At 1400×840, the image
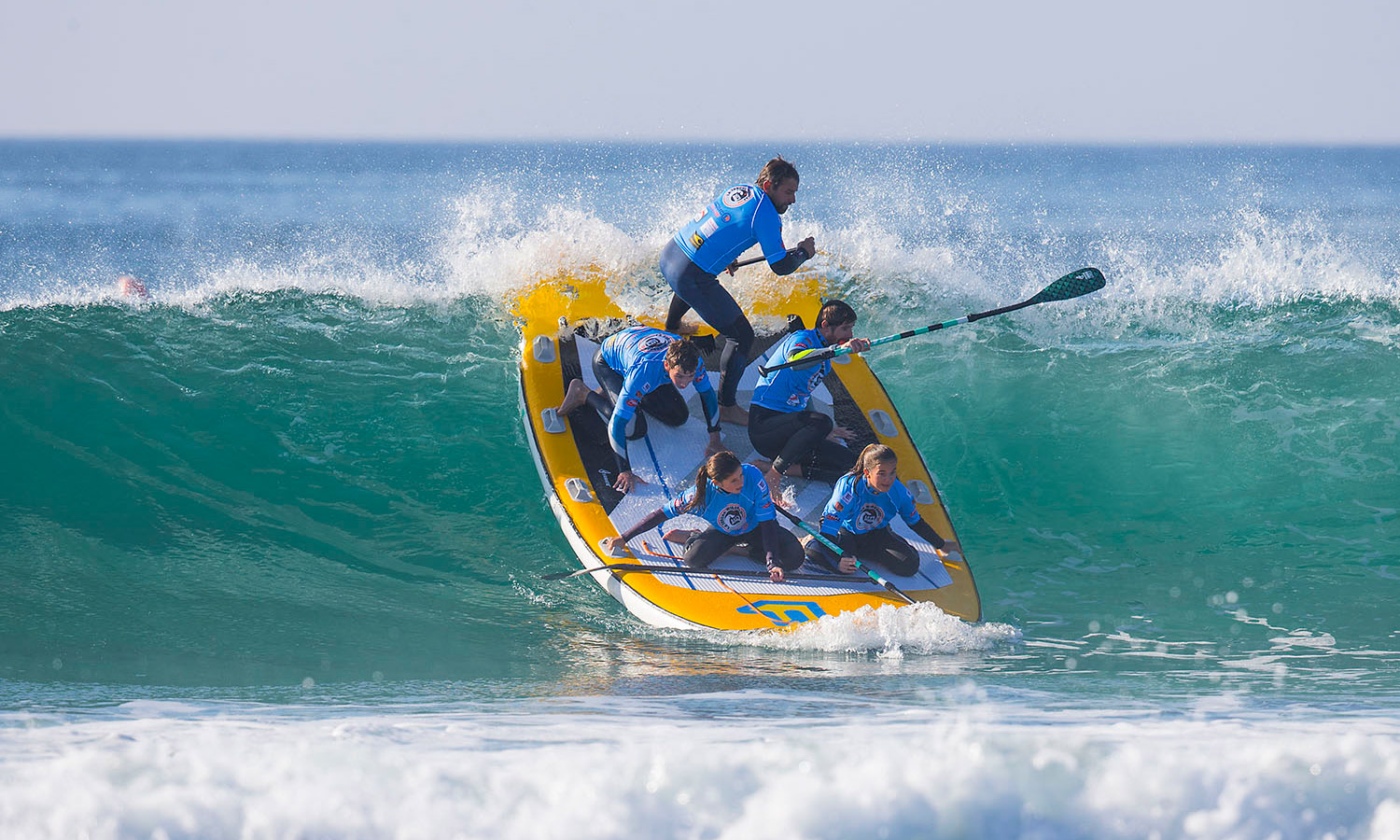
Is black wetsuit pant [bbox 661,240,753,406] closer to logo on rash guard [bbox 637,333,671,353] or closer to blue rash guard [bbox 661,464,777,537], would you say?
logo on rash guard [bbox 637,333,671,353]

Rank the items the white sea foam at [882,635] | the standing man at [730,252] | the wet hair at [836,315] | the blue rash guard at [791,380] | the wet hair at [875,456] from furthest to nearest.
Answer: the standing man at [730,252], the blue rash guard at [791,380], the wet hair at [836,315], the wet hair at [875,456], the white sea foam at [882,635]

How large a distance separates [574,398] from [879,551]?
229cm

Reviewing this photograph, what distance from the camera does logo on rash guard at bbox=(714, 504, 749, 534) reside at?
20.3 ft

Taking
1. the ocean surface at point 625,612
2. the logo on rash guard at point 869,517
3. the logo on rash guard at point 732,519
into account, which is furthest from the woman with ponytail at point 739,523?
the ocean surface at point 625,612

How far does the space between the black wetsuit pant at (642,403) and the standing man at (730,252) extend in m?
0.33

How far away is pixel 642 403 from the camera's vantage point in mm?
7375

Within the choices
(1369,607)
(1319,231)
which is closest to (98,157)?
(1319,231)

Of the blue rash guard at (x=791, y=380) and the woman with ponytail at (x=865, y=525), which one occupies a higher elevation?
the blue rash guard at (x=791, y=380)

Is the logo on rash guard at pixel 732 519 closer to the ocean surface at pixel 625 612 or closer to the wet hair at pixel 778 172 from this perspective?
the ocean surface at pixel 625 612

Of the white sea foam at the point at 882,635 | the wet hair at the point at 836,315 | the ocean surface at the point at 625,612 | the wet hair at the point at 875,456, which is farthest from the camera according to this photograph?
the wet hair at the point at 836,315

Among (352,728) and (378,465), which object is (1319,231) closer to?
(378,465)

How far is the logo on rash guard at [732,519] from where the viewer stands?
6.19m

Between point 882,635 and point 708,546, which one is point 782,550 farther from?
point 882,635

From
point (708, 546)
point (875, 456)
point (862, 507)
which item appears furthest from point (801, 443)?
point (708, 546)
